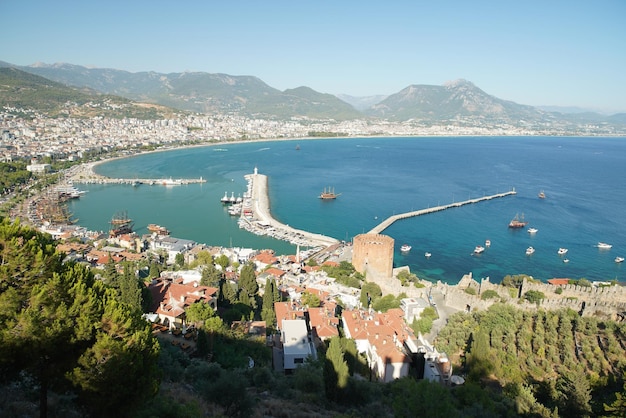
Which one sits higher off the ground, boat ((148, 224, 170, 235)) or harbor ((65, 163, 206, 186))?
harbor ((65, 163, 206, 186))

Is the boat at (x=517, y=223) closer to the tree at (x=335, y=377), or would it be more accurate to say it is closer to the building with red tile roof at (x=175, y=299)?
the building with red tile roof at (x=175, y=299)

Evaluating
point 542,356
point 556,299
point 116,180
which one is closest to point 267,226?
point 556,299

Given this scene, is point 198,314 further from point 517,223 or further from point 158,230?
point 517,223

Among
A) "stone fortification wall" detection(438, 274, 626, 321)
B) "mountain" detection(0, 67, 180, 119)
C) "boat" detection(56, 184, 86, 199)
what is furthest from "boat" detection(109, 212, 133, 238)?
"mountain" detection(0, 67, 180, 119)

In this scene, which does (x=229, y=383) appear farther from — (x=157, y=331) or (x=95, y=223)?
(x=95, y=223)

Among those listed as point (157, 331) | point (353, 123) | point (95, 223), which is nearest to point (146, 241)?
point (95, 223)

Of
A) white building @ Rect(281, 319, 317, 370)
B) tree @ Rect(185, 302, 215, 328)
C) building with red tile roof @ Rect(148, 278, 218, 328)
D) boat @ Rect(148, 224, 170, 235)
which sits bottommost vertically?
boat @ Rect(148, 224, 170, 235)

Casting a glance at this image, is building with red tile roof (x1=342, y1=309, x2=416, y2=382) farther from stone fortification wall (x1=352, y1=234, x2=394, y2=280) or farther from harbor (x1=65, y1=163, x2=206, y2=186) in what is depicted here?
harbor (x1=65, y1=163, x2=206, y2=186)
